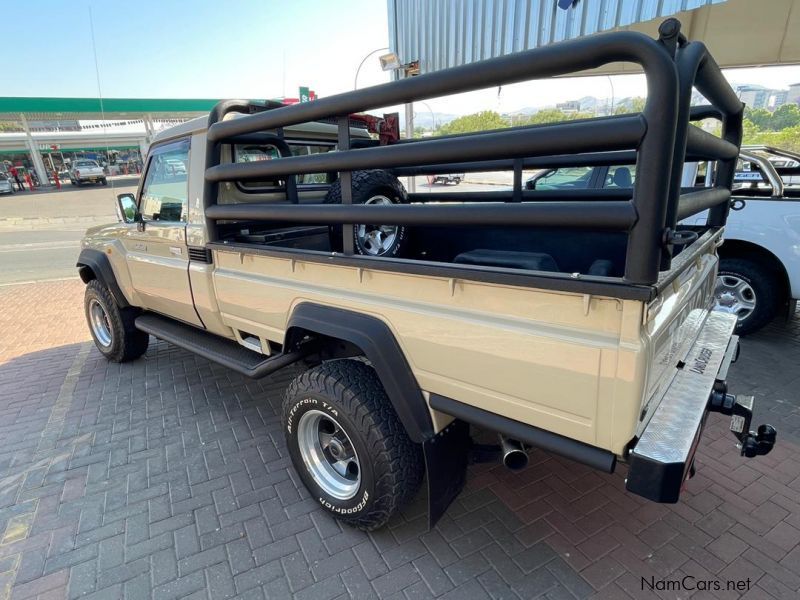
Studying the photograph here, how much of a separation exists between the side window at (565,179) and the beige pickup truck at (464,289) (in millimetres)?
2463

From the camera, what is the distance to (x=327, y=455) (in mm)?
2539

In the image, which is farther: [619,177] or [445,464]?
[619,177]

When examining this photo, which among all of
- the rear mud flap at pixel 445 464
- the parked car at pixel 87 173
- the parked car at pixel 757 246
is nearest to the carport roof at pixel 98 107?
the parked car at pixel 87 173

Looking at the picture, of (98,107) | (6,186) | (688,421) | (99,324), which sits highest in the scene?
(98,107)

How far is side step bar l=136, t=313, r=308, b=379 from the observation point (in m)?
2.57

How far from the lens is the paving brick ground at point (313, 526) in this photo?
2.06 metres

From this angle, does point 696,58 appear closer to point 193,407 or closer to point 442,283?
point 442,283

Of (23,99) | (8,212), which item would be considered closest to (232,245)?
(8,212)

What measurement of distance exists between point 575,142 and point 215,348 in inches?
105

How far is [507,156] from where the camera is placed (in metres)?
1.47

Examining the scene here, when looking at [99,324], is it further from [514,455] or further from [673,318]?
[673,318]

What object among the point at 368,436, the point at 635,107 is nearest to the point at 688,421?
the point at 368,436

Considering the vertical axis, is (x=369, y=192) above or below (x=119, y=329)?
above

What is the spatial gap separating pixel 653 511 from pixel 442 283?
185 centimetres
